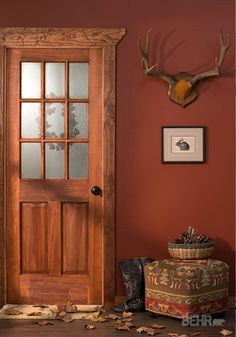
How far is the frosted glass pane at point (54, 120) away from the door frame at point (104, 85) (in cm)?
35

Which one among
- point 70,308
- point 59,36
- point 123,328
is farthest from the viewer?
point 59,36

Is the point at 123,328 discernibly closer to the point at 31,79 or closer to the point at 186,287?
the point at 186,287

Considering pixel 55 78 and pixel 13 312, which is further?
pixel 55 78

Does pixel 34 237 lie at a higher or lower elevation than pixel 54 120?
lower

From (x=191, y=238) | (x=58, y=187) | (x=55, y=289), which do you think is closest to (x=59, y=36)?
(x=58, y=187)

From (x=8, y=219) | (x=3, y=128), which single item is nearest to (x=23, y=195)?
(x=8, y=219)

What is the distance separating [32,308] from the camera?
515 cm

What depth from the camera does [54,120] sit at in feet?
17.4

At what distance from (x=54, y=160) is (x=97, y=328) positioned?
1.47m

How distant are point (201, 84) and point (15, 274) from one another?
2.20 meters

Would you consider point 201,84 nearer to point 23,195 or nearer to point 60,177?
point 60,177

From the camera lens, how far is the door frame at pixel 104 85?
17.1 ft

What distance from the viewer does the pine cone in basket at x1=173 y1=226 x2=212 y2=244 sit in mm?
4902

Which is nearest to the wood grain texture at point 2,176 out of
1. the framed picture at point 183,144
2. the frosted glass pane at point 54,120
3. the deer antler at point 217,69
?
the frosted glass pane at point 54,120
